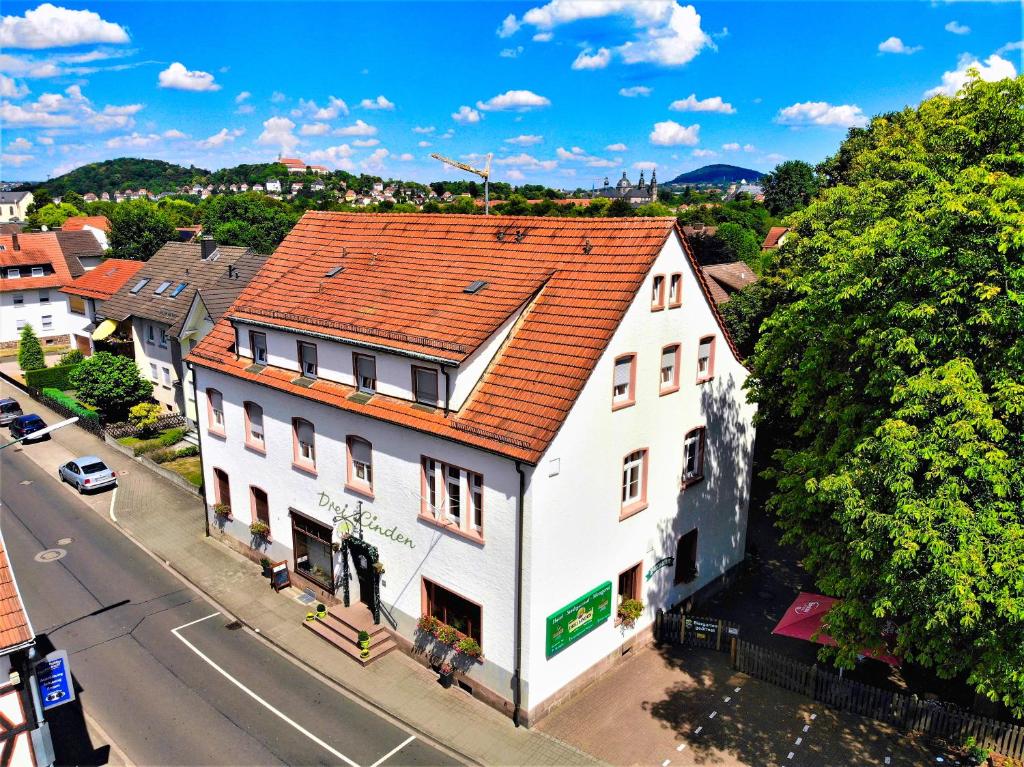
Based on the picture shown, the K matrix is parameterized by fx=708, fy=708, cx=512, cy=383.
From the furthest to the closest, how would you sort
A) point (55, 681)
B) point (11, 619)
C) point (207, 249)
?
point (207, 249) → point (55, 681) → point (11, 619)

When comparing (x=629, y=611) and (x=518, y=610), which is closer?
(x=518, y=610)

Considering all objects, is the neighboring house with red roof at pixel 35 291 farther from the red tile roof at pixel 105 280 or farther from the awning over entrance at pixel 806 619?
the awning over entrance at pixel 806 619

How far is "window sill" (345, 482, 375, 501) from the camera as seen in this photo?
2231cm

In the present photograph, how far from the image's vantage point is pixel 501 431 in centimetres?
1839

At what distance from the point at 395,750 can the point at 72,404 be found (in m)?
39.6

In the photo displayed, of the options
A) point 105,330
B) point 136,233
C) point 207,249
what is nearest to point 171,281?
point 207,249

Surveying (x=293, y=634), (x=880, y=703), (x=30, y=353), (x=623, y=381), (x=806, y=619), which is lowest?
(x=293, y=634)

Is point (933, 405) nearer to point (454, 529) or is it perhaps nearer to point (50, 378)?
point (454, 529)

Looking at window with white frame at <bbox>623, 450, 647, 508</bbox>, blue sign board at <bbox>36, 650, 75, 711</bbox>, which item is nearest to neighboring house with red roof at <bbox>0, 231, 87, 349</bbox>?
blue sign board at <bbox>36, 650, 75, 711</bbox>

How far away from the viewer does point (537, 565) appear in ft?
59.8

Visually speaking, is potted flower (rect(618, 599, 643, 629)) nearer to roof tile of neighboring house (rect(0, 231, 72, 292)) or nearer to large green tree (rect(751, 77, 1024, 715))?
large green tree (rect(751, 77, 1024, 715))

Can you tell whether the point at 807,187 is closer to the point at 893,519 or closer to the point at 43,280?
the point at 43,280

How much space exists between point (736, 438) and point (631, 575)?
7.24m

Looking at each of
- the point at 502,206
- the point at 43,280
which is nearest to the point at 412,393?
the point at 43,280
